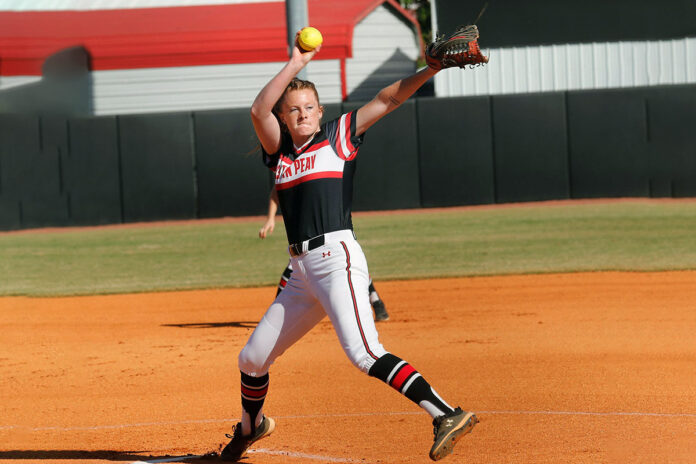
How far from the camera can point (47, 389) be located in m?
7.45

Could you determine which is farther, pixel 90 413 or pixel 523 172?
pixel 523 172

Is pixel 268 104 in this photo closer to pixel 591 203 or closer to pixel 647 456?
pixel 647 456

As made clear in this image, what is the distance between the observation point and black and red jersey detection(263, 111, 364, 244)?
4.79 meters

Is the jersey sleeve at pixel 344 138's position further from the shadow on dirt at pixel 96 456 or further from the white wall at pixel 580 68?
the white wall at pixel 580 68

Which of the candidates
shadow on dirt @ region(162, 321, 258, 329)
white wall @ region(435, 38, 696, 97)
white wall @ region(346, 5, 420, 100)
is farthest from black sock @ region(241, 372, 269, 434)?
white wall @ region(346, 5, 420, 100)

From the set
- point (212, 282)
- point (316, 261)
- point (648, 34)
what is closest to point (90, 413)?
point (316, 261)

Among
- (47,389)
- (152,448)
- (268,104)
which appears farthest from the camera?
(47,389)

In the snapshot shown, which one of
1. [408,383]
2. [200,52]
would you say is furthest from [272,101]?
[200,52]

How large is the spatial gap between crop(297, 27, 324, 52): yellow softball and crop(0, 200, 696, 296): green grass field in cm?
812

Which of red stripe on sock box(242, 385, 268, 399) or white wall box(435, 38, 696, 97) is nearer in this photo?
red stripe on sock box(242, 385, 268, 399)

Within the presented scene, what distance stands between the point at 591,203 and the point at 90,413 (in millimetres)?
14719

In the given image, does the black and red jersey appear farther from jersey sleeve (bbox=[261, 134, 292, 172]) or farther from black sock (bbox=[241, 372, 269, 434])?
black sock (bbox=[241, 372, 269, 434])

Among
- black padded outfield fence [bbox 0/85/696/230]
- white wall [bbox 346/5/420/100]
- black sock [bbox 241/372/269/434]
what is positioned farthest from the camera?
white wall [bbox 346/5/420/100]

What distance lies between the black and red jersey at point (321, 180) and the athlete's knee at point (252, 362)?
1.99ft
